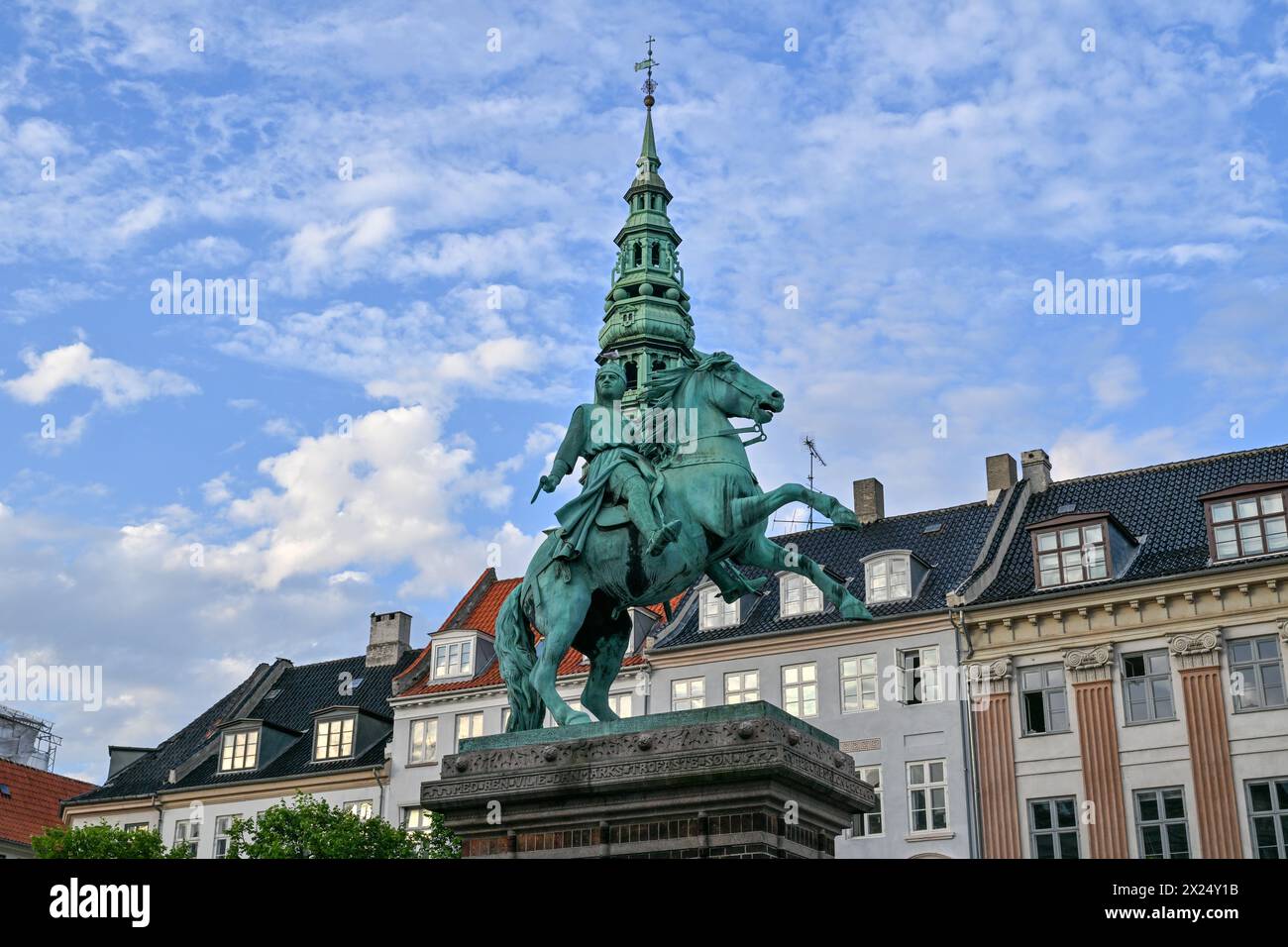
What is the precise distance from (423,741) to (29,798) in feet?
59.0

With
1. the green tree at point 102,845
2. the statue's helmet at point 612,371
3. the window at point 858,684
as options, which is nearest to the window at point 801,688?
the window at point 858,684

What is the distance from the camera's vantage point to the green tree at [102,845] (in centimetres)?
4481

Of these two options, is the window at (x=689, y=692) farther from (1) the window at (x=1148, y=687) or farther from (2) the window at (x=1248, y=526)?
(2) the window at (x=1248, y=526)

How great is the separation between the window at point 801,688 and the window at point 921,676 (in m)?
2.65

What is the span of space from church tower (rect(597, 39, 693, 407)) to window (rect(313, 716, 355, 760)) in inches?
710

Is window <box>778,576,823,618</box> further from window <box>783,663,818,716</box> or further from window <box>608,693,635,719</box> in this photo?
window <box>608,693,635,719</box>

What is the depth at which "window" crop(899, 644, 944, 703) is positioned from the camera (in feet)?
145

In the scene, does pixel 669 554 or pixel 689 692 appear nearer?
pixel 669 554

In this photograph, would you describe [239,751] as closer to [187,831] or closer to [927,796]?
[187,831]

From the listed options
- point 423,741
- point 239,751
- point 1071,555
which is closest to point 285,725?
point 239,751

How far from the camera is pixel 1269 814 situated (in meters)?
39.1

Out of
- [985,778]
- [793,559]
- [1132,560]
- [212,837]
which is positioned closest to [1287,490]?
[1132,560]

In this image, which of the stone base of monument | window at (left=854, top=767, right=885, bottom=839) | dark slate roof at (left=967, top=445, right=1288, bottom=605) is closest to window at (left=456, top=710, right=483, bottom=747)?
window at (left=854, top=767, right=885, bottom=839)
